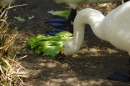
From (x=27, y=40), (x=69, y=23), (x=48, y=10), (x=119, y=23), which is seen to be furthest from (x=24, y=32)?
(x=119, y=23)

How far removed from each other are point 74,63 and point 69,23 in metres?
1.38

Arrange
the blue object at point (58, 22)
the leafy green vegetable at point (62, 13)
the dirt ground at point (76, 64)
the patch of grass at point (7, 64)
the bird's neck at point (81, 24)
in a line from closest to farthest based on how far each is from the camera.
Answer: the patch of grass at point (7, 64)
the dirt ground at point (76, 64)
the bird's neck at point (81, 24)
the blue object at point (58, 22)
the leafy green vegetable at point (62, 13)

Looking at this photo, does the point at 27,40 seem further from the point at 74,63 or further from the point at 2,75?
the point at 2,75

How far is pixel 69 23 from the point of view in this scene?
20.5ft

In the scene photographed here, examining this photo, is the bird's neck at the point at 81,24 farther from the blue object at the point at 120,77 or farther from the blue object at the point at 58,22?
the blue object at the point at 58,22

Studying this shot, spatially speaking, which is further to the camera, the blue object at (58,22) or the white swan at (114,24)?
the blue object at (58,22)

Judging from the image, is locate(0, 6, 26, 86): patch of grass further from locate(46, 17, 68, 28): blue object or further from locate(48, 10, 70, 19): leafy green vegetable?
locate(48, 10, 70, 19): leafy green vegetable

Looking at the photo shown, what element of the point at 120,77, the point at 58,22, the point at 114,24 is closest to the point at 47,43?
the point at 58,22

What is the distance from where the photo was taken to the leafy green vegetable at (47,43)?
5.38 metres

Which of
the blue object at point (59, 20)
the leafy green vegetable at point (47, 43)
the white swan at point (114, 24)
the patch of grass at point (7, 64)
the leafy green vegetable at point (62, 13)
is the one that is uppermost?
the white swan at point (114, 24)

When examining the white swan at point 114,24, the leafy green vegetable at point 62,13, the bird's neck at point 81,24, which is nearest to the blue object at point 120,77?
the white swan at point 114,24

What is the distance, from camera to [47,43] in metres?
5.57

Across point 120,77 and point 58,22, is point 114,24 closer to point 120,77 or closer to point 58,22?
point 120,77

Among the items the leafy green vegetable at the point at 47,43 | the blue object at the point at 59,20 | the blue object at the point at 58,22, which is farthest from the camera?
the blue object at the point at 59,20
